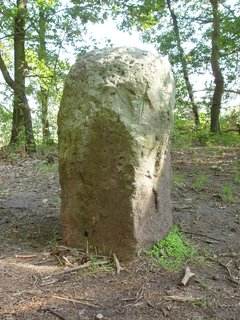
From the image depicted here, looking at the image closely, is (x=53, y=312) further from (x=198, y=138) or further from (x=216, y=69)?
(x=216, y=69)

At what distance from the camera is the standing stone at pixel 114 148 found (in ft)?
10.7

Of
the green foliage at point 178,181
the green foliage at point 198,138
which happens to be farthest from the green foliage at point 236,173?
the green foliage at point 198,138

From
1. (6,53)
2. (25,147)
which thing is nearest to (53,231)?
(25,147)

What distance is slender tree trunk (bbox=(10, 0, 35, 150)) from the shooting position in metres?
9.30

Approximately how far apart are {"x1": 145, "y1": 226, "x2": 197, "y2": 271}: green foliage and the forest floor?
0.24 feet

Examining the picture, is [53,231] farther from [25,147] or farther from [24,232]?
[25,147]

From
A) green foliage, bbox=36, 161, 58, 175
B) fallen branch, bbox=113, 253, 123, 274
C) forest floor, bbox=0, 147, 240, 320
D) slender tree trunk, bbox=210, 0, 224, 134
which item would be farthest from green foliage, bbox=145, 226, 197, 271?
slender tree trunk, bbox=210, 0, 224, 134

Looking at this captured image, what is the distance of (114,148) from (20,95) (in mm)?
6934

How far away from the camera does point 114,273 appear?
3.10m

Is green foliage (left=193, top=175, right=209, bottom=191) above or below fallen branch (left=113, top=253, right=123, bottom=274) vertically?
above

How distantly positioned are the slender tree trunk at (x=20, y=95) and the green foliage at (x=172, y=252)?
6198mm

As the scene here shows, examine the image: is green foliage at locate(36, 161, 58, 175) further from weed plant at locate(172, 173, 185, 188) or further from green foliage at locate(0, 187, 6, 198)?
weed plant at locate(172, 173, 185, 188)

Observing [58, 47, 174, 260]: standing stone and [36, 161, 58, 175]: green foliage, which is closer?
[58, 47, 174, 260]: standing stone

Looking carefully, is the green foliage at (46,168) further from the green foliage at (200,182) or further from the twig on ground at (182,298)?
the twig on ground at (182,298)
